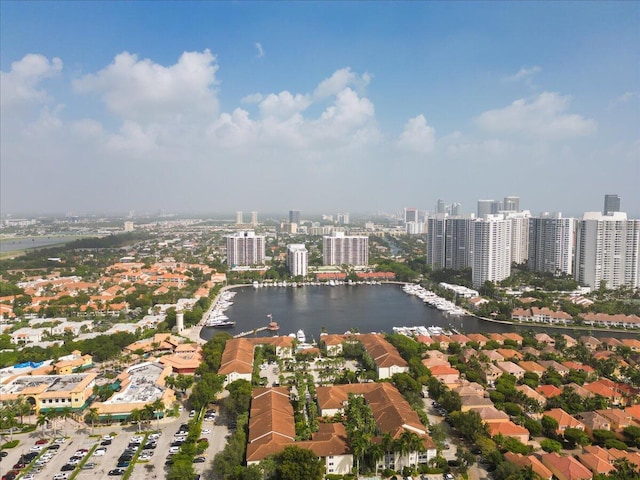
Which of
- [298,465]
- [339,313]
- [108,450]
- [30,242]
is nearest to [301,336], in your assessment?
[339,313]

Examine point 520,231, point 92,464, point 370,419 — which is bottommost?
point 92,464

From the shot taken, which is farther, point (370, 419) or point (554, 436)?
point (554, 436)

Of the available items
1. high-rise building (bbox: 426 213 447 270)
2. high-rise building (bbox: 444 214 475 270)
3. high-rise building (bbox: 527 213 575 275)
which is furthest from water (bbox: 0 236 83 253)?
high-rise building (bbox: 527 213 575 275)

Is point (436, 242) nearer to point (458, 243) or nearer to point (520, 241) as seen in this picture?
point (458, 243)

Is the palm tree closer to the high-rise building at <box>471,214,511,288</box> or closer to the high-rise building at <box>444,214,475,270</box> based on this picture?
the high-rise building at <box>471,214,511,288</box>

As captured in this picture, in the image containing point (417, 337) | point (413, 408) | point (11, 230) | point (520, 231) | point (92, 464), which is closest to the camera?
point (92, 464)

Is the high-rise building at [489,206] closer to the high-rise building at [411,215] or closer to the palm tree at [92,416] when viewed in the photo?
the high-rise building at [411,215]

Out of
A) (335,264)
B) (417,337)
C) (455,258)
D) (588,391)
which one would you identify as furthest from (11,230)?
(588,391)

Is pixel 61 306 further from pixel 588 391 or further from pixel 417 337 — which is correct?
pixel 588 391
